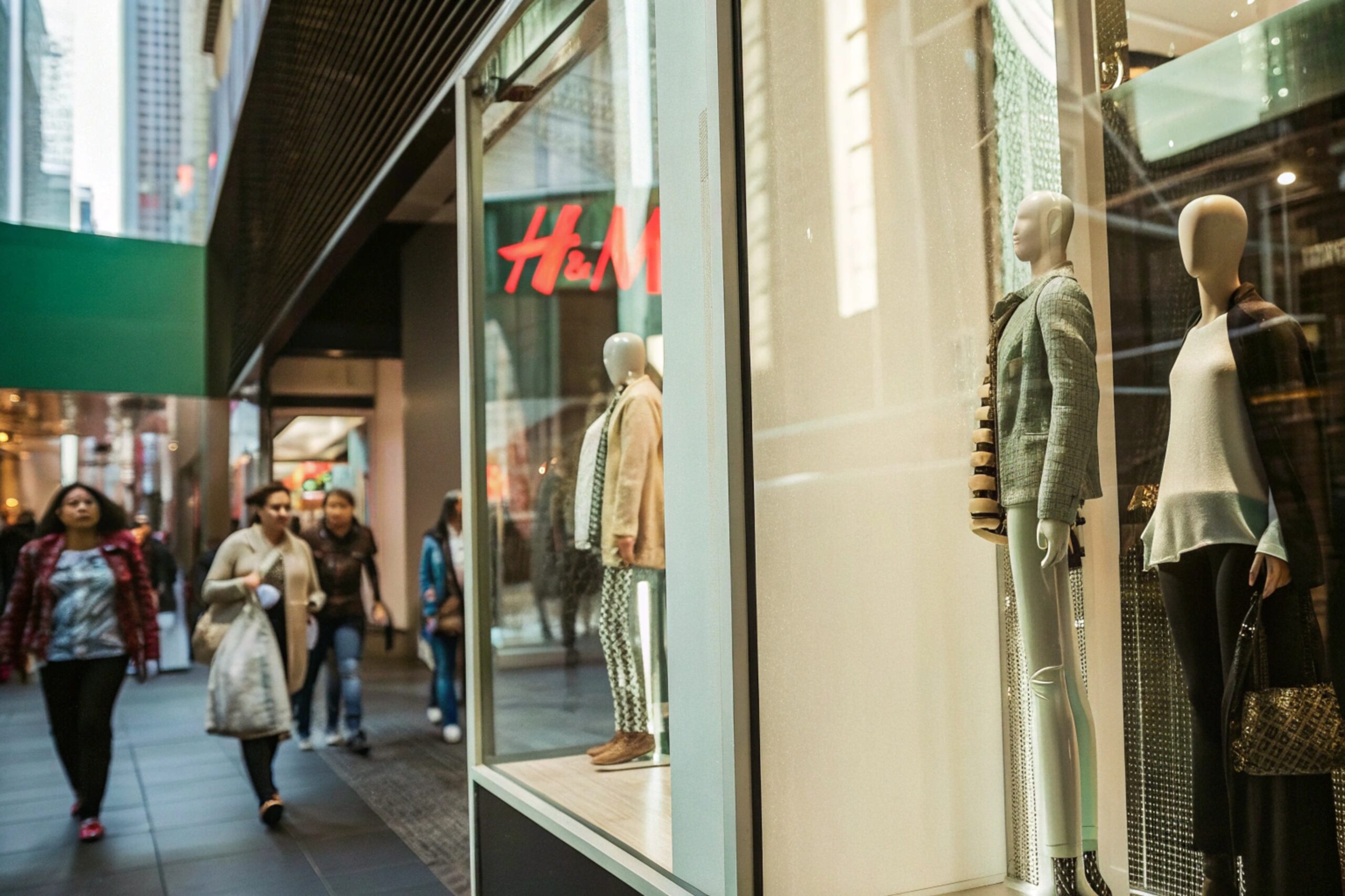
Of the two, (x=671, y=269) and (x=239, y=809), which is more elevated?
(x=671, y=269)

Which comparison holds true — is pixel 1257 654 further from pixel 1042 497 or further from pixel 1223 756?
pixel 1042 497


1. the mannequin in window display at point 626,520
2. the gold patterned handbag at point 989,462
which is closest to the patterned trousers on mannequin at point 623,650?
the mannequin in window display at point 626,520

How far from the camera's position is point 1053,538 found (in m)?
1.97

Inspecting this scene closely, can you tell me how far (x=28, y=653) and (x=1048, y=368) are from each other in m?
5.33

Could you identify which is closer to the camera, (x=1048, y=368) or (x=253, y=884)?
(x=1048, y=368)

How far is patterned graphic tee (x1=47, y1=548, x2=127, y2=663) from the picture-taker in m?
5.42

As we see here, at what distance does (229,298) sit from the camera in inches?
406

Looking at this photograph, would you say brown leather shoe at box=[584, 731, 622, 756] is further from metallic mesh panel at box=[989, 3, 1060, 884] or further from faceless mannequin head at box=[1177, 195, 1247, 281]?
faceless mannequin head at box=[1177, 195, 1247, 281]

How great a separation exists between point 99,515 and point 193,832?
1.67m

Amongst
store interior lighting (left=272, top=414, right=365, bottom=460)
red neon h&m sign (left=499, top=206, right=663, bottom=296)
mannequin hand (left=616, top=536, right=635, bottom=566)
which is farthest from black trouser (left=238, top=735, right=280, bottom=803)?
store interior lighting (left=272, top=414, right=365, bottom=460)

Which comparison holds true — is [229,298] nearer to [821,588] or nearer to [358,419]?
[358,419]

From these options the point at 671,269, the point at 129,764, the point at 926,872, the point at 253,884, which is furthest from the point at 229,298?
the point at 926,872

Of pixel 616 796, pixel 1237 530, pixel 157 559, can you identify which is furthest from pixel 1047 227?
pixel 157 559

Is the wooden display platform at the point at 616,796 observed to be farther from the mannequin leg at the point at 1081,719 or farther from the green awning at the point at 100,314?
the green awning at the point at 100,314
